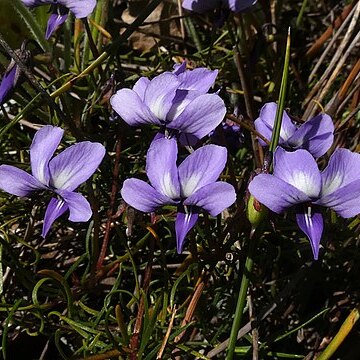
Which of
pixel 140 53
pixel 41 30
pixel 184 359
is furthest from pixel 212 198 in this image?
pixel 140 53

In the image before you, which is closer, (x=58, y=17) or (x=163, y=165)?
(x=163, y=165)

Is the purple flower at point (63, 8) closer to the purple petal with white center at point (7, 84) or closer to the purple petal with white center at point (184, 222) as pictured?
the purple petal with white center at point (7, 84)

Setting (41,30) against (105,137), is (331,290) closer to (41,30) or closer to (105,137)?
(105,137)

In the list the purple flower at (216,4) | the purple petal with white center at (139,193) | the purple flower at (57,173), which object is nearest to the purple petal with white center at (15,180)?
the purple flower at (57,173)

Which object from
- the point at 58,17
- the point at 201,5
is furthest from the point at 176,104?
the point at 201,5

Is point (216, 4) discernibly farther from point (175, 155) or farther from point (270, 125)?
point (175, 155)
